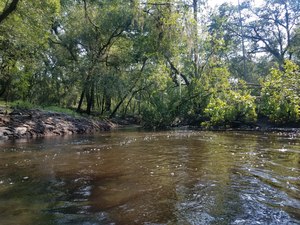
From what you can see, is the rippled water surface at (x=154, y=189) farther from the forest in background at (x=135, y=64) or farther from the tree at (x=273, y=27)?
the tree at (x=273, y=27)

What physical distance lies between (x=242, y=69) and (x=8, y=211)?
33664 millimetres

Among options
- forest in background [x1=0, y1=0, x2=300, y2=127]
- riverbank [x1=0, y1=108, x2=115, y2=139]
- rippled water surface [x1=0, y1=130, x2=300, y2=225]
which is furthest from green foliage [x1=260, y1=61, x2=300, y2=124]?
riverbank [x1=0, y1=108, x2=115, y2=139]

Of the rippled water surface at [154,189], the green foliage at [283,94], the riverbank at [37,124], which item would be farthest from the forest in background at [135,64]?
the rippled water surface at [154,189]

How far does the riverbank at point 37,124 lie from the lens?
1285 cm

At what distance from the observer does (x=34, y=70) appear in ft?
67.7

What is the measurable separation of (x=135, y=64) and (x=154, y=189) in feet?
71.4

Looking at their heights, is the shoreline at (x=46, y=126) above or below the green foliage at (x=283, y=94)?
below

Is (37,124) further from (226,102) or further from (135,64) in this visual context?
(135,64)

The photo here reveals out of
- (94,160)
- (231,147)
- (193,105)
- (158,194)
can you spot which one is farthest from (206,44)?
(158,194)

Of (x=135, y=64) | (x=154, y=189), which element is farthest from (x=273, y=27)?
(x=154, y=189)

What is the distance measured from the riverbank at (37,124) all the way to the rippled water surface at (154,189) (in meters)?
6.37

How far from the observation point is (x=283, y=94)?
35.7ft

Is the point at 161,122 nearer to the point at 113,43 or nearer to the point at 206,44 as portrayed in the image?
the point at 206,44

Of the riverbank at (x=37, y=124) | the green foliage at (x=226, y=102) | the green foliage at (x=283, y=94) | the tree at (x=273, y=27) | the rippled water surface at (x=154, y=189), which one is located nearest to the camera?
the rippled water surface at (x=154, y=189)
